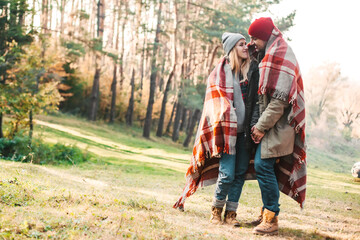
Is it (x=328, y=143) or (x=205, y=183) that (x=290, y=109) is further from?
(x=328, y=143)

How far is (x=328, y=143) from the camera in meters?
17.8

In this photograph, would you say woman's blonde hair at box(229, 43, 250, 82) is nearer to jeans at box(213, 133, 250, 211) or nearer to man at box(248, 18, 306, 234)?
man at box(248, 18, 306, 234)

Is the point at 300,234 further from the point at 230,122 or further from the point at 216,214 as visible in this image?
the point at 230,122

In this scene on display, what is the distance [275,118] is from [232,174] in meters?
0.75

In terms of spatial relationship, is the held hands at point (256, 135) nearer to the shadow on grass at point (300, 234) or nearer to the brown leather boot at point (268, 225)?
the brown leather boot at point (268, 225)

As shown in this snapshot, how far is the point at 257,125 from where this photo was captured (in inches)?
134

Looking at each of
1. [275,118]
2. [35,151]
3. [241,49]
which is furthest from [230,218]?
[35,151]

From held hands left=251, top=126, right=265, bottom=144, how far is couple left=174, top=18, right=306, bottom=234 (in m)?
0.01

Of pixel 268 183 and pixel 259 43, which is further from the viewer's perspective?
pixel 259 43

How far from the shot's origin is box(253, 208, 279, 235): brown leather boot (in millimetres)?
3307

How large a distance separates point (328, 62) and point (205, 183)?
21.0 m

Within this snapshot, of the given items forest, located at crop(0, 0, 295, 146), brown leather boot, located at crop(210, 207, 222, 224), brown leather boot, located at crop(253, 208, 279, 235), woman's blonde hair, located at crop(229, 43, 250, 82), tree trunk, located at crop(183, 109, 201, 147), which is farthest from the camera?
tree trunk, located at crop(183, 109, 201, 147)

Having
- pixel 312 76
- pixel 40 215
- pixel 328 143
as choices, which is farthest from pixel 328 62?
pixel 40 215

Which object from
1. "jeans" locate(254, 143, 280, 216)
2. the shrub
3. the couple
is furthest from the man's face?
the shrub
